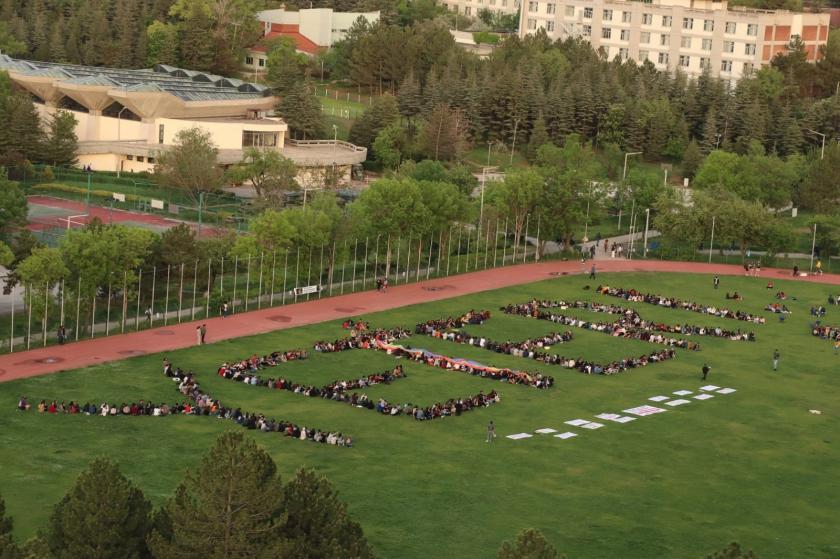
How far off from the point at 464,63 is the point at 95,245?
283 feet

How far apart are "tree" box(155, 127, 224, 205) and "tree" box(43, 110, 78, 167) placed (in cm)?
1113

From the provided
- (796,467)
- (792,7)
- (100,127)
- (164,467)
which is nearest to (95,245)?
(164,467)

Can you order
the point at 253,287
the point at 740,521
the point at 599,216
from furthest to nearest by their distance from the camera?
the point at 599,216 < the point at 253,287 < the point at 740,521

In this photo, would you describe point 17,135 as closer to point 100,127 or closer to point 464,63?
point 100,127

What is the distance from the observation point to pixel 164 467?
56.8 meters

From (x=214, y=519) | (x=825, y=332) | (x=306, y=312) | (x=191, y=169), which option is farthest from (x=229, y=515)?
(x=191, y=169)

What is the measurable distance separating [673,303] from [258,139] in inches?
2182

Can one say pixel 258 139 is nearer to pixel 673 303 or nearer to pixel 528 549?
pixel 673 303

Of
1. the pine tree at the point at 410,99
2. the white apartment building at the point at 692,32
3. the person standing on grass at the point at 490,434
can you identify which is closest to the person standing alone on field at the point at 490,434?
the person standing on grass at the point at 490,434

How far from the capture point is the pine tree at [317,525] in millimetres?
41219

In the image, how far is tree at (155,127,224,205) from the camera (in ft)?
381

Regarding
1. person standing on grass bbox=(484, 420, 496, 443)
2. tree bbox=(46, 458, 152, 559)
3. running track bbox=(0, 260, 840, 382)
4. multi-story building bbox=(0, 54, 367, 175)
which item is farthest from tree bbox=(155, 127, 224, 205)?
tree bbox=(46, 458, 152, 559)

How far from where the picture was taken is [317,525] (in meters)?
41.9

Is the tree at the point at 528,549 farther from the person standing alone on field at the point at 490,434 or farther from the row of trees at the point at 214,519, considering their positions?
the person standing alone on field at the point at 490,434
